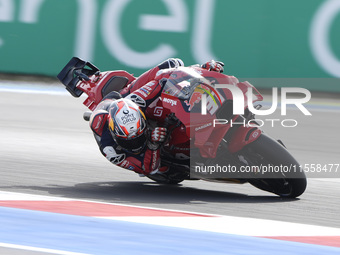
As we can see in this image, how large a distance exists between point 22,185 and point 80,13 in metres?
8.50

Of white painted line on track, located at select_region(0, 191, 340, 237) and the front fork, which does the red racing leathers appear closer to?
the front fork

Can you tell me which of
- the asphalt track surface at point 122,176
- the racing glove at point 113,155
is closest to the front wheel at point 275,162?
the asphalt track surface at point 122,176

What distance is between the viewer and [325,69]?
13.4 meters

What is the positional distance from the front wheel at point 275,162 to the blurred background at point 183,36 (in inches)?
287

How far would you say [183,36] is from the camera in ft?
46.0

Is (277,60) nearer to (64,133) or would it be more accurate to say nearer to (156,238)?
(64,133)

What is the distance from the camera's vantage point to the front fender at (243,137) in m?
6.14

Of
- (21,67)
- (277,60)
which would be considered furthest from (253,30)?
(21,67)

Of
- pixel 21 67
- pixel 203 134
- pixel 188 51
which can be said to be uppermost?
pixel 203 134

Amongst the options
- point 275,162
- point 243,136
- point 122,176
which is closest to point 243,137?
point 243,136

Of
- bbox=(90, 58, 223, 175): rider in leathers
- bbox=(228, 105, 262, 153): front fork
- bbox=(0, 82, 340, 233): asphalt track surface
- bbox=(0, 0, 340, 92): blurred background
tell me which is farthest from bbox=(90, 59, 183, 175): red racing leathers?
bbox=(0, 0, 340, 92): blurred background

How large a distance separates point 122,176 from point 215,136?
1707mm

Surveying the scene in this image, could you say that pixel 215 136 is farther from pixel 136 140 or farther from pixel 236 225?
pixel 236 225

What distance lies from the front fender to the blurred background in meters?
7.48
